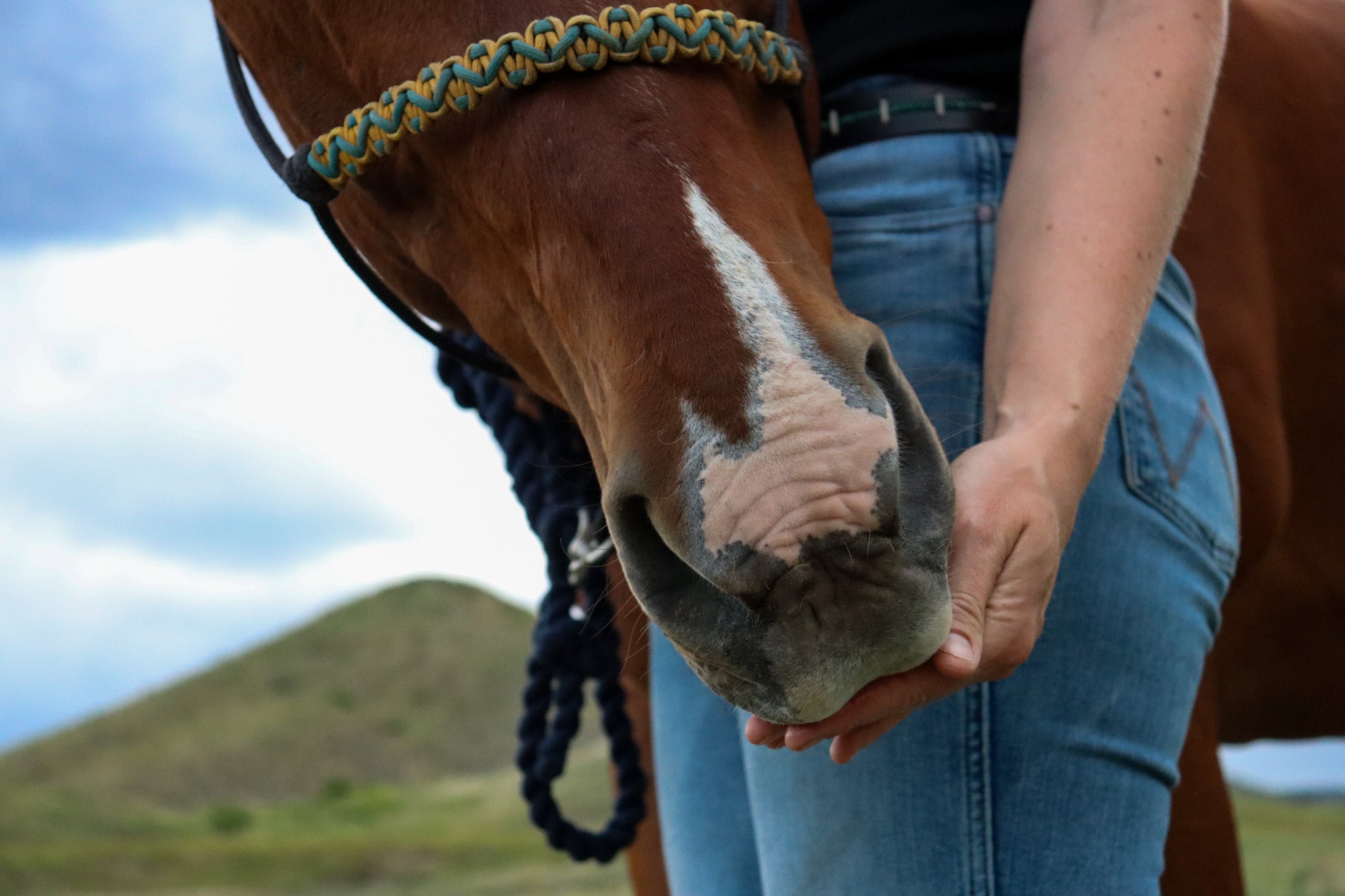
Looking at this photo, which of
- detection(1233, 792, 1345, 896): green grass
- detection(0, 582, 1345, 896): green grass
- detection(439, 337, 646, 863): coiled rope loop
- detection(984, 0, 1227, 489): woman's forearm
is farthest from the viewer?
detection(0, 582, 1345, 896): green grass

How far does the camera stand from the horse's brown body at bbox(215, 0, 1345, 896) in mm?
898

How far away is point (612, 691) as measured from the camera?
5.04 ft

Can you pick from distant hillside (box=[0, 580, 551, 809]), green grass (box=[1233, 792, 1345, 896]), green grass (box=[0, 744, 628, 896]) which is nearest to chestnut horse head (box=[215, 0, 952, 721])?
green grass (box=[1233, 792, 1345, 896])

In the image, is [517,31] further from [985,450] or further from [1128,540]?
[1128,540]

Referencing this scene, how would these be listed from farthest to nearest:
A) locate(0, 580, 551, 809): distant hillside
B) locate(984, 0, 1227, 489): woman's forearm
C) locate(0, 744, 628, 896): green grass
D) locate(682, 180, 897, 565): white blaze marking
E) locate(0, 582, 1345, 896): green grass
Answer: locate(0, 580, 551, 809): distant hillside, locate(0, 582, 1345, 896): green grass, locate(0, 744, 628, 896): green grass, locate(984, 0, 1227, 489): woman's forearm, locate(682, 180, 897, 565): white blaze marking

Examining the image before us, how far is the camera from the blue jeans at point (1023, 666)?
104 centimetres

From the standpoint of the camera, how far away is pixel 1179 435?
3.74 ft

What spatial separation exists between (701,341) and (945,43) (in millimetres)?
560

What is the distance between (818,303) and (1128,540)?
44 cm

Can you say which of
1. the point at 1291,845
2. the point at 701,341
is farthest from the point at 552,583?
the point at 1291,845

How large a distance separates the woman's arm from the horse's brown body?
19 cm

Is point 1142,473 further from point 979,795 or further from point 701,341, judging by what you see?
point 701,341

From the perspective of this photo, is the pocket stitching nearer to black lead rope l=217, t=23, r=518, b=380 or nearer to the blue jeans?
the blue jeans

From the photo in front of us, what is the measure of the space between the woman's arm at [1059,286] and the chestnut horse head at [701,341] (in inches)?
2.8
